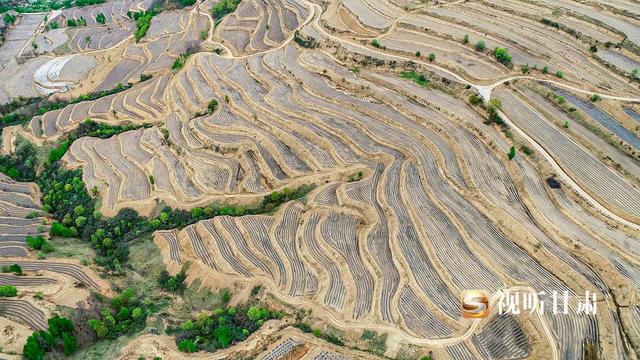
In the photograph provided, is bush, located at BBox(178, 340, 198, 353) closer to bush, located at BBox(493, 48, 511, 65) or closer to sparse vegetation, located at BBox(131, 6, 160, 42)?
bush, located at BBox(493, 48, 511, 65)

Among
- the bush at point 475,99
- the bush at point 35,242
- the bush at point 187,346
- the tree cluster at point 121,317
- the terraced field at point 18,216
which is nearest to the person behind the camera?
the bush at point 187,346

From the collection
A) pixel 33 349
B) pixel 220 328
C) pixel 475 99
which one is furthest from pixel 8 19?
pixel 475 99

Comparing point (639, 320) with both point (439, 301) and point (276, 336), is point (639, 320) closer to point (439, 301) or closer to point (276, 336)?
point (439, 301)

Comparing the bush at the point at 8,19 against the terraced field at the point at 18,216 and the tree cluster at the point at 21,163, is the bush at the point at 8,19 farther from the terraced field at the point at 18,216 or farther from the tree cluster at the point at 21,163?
the terraced field at the point at 18,216

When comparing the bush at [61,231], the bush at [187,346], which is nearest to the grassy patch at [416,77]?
the bush at [187,346]

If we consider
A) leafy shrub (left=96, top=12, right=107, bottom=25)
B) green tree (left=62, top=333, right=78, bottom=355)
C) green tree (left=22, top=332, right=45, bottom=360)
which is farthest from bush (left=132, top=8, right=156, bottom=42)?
green tree (left=22, top=332, right=45, bottom=360)

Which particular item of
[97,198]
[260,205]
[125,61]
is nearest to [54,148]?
[97,198]
